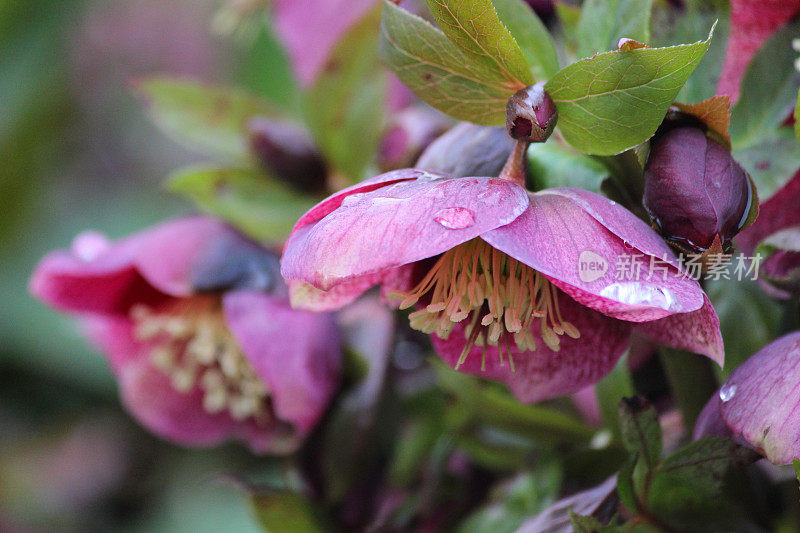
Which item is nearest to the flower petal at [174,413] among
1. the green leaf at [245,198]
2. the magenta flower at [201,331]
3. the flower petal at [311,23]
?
the magenta flower at [201,331]

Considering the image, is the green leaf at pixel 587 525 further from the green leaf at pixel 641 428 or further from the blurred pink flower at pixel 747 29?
the blurred pink flower at pixel 747 29

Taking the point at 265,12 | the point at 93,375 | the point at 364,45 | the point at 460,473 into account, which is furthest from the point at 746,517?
the point at 93,375

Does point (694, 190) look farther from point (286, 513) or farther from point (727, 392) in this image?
point (286, 513)

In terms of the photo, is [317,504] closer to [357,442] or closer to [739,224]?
[357,442]

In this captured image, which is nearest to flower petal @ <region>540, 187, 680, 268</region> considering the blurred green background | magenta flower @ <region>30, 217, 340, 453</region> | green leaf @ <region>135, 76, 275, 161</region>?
magenta flower @ <region>30, 217, 340, 453</region>

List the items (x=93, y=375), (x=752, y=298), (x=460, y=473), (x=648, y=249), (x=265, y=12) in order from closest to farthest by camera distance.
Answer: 1. (x=648, y=249)
2. (x=752, y=298)
3. (x=460, y=473)
4. (x=265, y=12)
5. (x=93, y=375)

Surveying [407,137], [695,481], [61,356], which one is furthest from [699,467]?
[61,356]
